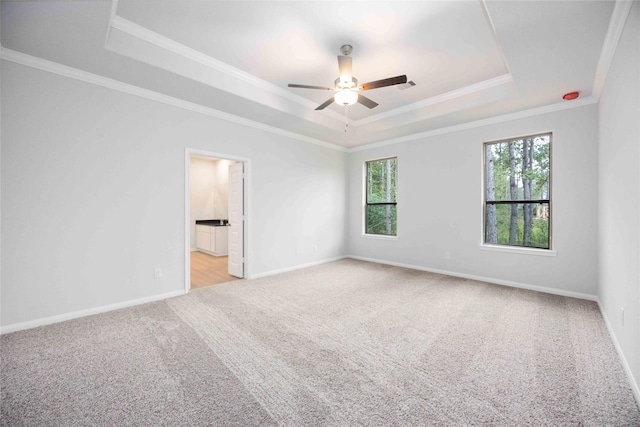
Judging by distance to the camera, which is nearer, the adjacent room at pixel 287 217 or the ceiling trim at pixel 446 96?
the adjacent room at pixel 287 217

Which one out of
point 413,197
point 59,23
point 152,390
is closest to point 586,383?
point 152,390

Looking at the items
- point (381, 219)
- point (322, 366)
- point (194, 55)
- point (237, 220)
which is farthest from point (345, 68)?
point (381, 219)

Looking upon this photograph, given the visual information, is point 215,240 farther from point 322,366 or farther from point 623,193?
point 623,193

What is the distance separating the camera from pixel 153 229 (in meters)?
3.56

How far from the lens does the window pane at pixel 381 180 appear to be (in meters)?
5.92

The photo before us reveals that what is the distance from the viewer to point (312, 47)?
299 cm

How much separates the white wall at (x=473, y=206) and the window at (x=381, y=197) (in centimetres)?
19

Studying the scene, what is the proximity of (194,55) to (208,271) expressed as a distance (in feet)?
12.2

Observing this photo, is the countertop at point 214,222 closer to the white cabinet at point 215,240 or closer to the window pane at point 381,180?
the white cabinet at point 215,240

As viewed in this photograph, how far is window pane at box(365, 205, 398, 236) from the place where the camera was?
5.89 meters

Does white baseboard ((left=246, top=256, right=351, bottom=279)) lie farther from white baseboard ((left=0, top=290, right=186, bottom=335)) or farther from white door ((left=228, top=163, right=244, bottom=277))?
white baseboard ((left=0, top=290, right=186, bottom=335))

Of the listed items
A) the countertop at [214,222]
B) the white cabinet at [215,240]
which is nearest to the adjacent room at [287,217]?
the white cabinet at [215,240]

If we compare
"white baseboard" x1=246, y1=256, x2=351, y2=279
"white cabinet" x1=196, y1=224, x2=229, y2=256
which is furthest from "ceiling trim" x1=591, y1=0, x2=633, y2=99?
"white cabinet" x1=196, y1=224, x2=229, y2=256

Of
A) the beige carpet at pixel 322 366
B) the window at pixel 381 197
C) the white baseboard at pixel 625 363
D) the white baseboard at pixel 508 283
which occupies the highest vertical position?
the window at pixel 381 197
